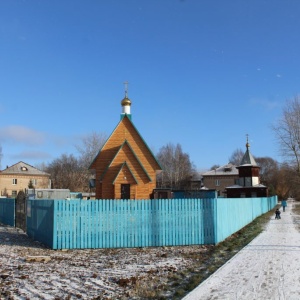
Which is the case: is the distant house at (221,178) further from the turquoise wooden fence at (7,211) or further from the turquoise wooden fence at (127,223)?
the turquoise wooden fence at (127,223)

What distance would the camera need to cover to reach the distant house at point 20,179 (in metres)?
67.4

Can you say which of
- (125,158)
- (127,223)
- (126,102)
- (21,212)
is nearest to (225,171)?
(126,102)

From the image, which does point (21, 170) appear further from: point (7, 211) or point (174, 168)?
point (7, 211)

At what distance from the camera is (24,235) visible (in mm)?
17406

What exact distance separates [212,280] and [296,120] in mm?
46286

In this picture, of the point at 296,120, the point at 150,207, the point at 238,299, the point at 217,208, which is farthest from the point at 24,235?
the point at 296,120

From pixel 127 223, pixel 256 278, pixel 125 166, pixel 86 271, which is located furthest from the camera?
pixel 125 166

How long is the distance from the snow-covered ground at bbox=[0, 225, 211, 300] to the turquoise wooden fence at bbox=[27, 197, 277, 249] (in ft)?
1.50

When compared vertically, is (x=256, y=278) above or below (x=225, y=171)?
below

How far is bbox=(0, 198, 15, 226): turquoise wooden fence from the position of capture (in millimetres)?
22125

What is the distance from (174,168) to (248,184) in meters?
29.2

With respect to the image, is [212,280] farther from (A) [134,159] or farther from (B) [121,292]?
(A) [134,159]

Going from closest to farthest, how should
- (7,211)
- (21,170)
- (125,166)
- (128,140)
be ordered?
(7,211), (125,166), (128,140), (21,170)

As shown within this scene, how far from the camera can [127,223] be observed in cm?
1327
